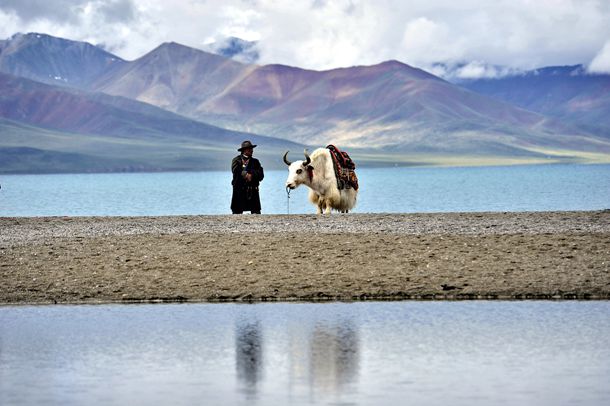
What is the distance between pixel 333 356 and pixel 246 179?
10714 millimetres

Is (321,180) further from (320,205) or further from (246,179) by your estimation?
(246,179)

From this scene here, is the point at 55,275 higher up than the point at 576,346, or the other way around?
the point at 55,275

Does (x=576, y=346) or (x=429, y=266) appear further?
(x=429, y=266)

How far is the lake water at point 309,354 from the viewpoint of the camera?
880 cm

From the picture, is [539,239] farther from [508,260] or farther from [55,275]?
[55,275]

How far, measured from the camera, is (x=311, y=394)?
28.7 ft

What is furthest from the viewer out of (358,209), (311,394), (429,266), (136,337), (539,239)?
(358,209)

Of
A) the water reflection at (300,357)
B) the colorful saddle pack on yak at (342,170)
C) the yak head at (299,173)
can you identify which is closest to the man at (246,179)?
the yak head at (299,173)

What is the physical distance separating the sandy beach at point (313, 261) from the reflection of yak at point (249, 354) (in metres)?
1.91

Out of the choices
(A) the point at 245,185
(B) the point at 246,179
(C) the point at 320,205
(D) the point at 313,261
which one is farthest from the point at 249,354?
(C) the point at 320,205

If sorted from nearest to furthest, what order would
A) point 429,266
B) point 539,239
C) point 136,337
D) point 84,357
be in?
point 84,357
point 136,337
point 429,266
point 539,239

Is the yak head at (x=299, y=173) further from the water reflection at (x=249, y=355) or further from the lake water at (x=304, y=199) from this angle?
the lake water at (x=304, y=199)

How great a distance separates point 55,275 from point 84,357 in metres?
4.29

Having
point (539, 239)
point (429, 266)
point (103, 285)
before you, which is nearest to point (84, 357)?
point (103, 285)
